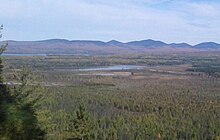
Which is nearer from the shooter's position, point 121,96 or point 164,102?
point 164,102

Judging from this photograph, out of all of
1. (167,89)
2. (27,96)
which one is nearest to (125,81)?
(167,89)

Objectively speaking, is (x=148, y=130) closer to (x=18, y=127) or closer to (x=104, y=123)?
(x=104, y=123)

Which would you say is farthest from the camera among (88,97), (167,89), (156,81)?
(156,81)

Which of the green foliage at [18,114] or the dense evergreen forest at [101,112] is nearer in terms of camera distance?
the green foliage at [18,114]

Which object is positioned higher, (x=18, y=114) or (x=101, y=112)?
(x=18, y=114)

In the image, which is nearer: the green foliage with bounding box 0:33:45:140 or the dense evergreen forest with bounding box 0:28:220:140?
the green foliage with bounding box 0:33:45:140

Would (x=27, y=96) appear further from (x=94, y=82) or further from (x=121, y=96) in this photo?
(x=94, y=82)

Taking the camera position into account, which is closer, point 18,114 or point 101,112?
point 18,114

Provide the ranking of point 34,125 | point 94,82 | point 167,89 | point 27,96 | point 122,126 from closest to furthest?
point 34,125
point 27,96
point 122,126
point 167,89
point 94,82

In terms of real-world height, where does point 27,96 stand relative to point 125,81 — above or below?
above
